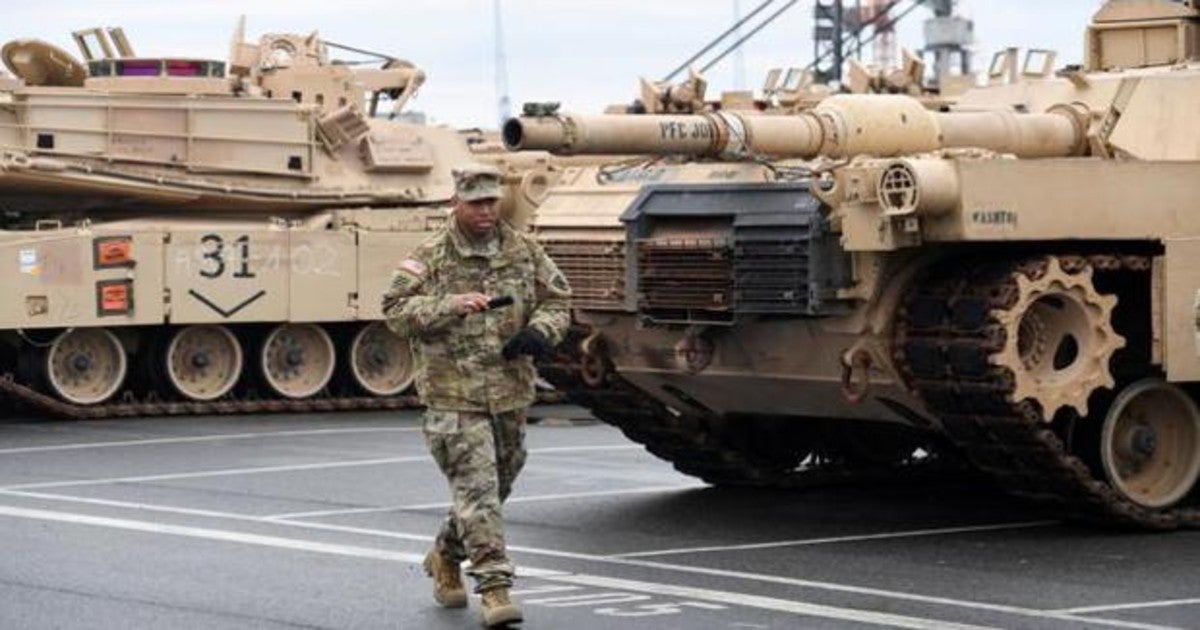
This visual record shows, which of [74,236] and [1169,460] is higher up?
[74,236]

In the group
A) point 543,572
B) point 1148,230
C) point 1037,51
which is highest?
point 1037,51

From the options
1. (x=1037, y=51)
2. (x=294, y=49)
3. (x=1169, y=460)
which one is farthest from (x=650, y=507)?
(x=294, y=49)

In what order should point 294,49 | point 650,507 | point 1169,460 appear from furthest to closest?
point 294,49, point 650,507, point 1169,460

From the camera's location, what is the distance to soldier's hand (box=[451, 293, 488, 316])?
11023mm

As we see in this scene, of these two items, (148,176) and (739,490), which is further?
(148,176)

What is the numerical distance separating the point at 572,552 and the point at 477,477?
103 inches

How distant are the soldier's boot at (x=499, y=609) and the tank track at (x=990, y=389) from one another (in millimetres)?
3531

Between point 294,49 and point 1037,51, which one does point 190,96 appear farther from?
point 1037,51

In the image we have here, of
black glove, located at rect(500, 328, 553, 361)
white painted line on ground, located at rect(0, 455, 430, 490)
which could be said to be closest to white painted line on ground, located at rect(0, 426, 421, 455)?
white painted line on ground, located at rect(0, 455, 430, 490)

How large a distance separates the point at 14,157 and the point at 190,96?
200 cm

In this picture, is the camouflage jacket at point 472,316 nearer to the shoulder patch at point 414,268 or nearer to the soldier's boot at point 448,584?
the shoulder patch at point 414,268

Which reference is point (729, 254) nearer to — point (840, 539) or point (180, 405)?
point (840, 539)

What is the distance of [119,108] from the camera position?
2564cm

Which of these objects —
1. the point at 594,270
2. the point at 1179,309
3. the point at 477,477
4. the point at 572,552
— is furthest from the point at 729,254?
the point at 477,477
